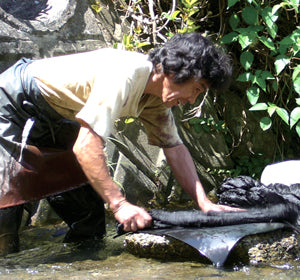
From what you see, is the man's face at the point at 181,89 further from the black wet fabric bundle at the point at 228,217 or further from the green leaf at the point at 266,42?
the green leaf at the point at 266,42

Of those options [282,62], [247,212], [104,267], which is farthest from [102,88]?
[282,62]

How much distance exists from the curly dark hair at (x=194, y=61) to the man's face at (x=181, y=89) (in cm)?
3

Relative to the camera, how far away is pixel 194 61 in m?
2.87

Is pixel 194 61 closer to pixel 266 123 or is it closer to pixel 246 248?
pixel 246 248

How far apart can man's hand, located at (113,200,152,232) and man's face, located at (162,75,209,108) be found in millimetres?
619

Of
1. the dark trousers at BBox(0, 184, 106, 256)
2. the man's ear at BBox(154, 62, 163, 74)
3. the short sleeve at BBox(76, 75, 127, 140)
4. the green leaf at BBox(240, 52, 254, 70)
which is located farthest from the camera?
the green leaf at BBox(240, 52, 254, 70)

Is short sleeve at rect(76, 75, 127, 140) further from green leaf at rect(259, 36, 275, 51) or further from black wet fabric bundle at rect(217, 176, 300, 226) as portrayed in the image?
green leaf at rect(259, 36, 275, 51)

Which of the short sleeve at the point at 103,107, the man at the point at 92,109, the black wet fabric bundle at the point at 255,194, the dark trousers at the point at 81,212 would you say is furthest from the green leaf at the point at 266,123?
the short sleeve at the point at 103,107

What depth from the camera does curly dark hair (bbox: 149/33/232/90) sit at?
2879 mm

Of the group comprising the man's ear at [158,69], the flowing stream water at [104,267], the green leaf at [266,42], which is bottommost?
the flowing stream water at [104,267]

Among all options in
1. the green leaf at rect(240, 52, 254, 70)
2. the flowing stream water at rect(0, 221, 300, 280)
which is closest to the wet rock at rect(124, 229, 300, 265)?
the flowing stream water at rect(0, 221, 300, 280)

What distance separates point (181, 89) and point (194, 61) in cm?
17

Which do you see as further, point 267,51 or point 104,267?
point 267,51

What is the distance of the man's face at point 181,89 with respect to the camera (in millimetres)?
2932
